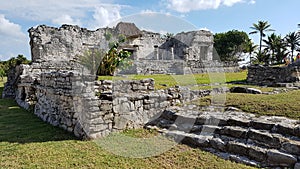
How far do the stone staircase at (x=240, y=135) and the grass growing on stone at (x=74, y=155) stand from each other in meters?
0.30

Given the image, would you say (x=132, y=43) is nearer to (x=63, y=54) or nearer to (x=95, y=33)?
(x=95, y=33)

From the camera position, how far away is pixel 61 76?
616cm

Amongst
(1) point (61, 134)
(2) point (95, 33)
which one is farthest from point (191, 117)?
(2) point (95, 33)

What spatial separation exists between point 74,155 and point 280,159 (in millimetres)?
3755

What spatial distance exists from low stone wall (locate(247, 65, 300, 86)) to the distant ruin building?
5880mm

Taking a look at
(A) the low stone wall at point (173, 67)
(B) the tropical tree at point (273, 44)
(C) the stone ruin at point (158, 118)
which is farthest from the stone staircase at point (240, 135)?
(B) the tropical tree at point (273, 44)

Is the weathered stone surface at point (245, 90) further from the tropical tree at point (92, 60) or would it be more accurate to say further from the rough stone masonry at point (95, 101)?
the tropical tree at point (92, 60)

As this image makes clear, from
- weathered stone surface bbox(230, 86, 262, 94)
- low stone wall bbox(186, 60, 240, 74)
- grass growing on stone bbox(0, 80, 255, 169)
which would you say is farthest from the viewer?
low stone wall bbox(186, 60, 240, 74)

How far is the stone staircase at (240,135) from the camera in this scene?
3.93m

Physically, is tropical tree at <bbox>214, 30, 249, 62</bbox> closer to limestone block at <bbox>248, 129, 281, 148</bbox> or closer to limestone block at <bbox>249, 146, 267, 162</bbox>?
limestone block at <bbox>248, 129, 281, 148</bbox>

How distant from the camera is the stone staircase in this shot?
3.93 metres

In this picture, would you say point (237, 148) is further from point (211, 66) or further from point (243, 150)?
point (211, 66)

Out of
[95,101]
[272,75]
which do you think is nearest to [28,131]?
[95,101]

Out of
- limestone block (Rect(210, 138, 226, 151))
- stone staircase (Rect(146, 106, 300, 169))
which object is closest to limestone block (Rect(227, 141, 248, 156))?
stone staircase (Rect(146, 106, 300, 169))
